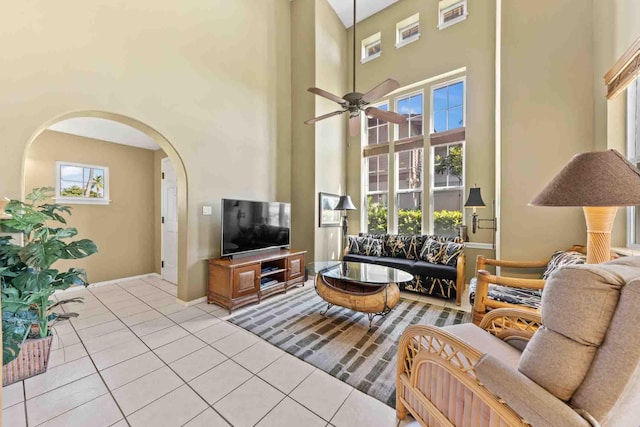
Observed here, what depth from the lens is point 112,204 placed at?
4.31m

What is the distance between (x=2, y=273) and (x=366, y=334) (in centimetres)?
296

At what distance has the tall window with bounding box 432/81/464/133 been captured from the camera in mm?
4422

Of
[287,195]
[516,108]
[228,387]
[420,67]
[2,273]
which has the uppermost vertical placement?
[420,67]

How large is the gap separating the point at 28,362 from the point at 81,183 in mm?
3194

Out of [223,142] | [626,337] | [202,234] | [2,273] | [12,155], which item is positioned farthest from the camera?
[223,142]

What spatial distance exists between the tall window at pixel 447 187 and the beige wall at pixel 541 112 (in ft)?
4.28

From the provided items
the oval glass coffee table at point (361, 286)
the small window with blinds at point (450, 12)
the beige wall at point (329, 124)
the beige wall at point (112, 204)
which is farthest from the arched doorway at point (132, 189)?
the small window with blinds at point (450, 12)

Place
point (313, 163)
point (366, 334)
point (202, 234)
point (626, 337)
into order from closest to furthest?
point (626, 337), point (366, 334), point (202, 234), point (313, 163)

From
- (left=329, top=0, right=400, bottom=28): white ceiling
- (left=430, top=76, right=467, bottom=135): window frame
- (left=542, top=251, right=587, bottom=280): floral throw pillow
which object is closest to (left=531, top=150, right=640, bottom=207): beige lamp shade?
(left=542, top=251, right=587, bottom=280): floral throw pillow

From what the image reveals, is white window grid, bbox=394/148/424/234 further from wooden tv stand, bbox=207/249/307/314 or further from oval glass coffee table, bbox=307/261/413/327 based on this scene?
wooden tv stand, bbox=207/249/307/314

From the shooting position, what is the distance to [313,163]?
455cm

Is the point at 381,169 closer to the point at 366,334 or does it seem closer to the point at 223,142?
the point at 223,142

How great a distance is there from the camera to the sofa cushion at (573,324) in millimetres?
772

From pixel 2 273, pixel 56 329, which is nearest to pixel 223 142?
pixel 2 273
